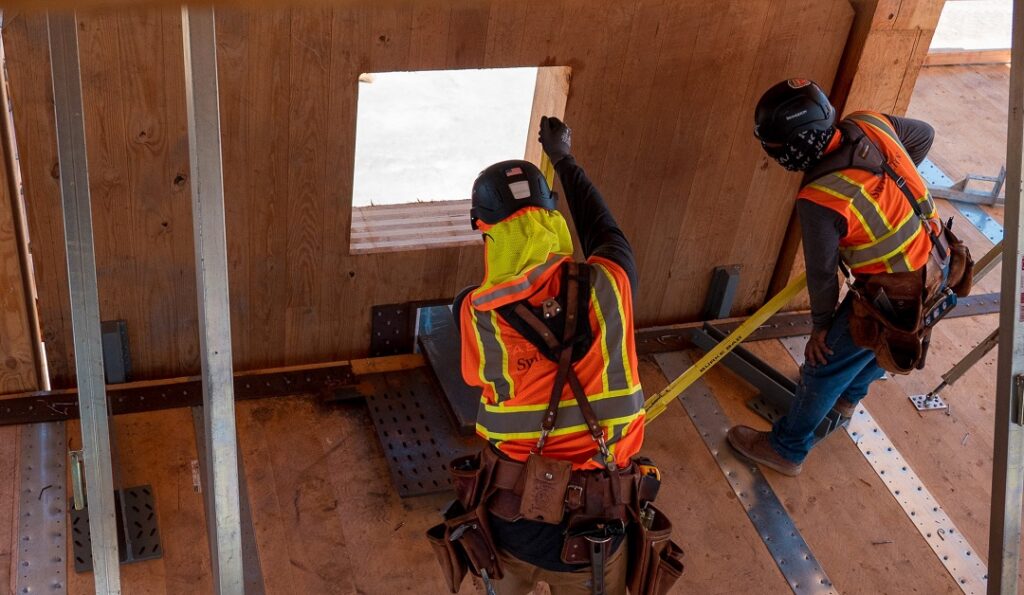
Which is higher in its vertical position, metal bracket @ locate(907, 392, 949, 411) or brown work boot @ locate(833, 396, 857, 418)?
brown work boot @ locate(833, 396, 857, 418)

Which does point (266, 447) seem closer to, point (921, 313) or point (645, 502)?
point (645, 502)

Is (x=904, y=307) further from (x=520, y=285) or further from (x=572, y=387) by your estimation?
(x=520, y=285)

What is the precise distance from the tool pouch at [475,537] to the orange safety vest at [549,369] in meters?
0.28

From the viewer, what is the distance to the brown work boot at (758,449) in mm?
5535

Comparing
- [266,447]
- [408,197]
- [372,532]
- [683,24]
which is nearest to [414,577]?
[372,532]

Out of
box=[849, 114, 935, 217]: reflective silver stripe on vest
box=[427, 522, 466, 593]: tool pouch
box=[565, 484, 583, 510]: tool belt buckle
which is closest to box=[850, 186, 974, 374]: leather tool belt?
box=[849, 114, 935, 217]: reflective silver stripe on vest

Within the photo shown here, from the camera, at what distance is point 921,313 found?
4.76 metres

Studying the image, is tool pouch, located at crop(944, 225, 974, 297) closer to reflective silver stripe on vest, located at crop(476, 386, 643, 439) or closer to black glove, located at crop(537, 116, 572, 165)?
black glove, located at crop(537, 116, 572, 165)

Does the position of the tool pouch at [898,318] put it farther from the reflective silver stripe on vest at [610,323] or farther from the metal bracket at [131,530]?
the metal bracket at [131,530]

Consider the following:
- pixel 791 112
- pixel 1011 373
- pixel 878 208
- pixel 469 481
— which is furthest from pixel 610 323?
pixel 878 208

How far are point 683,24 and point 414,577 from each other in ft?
9.13

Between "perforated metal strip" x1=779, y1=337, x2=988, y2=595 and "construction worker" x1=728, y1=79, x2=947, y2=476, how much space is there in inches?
34.9

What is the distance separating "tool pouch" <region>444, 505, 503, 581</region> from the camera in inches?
154

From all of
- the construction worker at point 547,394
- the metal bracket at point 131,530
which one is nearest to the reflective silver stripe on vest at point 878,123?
the construction worker at point 547,394
